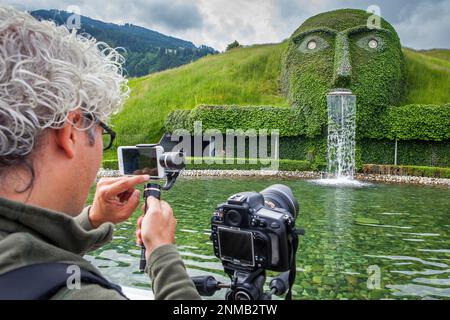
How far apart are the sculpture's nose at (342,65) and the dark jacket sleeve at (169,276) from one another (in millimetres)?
24592

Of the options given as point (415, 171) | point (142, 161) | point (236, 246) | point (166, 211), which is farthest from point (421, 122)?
point (166, 211)

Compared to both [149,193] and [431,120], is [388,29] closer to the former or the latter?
[431,120]

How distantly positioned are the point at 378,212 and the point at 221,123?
17.4 metres

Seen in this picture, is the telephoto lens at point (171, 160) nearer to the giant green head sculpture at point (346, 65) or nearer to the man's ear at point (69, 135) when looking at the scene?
the man's ear at point (69, 135)

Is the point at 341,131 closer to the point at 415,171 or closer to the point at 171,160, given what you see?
the point at 415,171

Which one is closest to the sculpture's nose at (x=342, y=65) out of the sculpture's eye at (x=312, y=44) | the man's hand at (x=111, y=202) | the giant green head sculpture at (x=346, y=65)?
the giant green head sculpture at (x=346, y=65)

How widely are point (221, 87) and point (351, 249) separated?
981 inches

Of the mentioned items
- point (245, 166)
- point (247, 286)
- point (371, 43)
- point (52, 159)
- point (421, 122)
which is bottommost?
point (245, 166)

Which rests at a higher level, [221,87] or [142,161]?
[221,87]

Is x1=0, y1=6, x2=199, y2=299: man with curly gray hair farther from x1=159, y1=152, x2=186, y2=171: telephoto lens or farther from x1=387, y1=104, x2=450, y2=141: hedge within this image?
x1=387, y1=104, x2=450, y2=141: hedge

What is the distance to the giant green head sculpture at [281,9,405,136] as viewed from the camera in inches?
978

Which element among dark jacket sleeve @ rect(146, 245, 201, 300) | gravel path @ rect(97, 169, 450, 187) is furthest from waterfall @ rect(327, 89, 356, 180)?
dark jacket sleeve @ rect(146, 245, 201, 300)

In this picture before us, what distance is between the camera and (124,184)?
1721mm

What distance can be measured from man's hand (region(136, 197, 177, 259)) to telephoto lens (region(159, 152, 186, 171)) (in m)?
0.41
